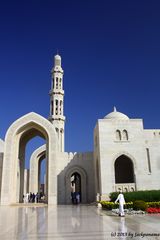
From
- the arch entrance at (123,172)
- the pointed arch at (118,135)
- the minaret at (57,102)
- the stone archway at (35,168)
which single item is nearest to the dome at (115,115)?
the pointed arch at (118,135)

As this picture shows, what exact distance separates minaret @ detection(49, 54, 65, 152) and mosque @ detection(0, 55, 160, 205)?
11.8ft

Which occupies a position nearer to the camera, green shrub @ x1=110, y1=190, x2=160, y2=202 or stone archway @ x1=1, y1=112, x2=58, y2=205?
green shrub @ x1=110, y1=190, x2=160, y2=202

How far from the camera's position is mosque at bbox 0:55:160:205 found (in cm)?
2177

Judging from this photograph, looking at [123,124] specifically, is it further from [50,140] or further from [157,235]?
[157,235]

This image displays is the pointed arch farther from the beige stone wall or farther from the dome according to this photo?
the dome

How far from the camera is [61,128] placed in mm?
31594

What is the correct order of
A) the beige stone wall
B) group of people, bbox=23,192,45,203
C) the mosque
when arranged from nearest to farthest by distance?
the beige stone wall, the mosque, group of people, bbox=23,192,45,203

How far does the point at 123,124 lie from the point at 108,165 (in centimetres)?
424

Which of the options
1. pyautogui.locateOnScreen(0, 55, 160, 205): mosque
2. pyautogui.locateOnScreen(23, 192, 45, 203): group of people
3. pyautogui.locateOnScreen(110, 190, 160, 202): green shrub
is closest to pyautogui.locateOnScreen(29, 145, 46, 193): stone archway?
pyautogui.locateOnScreen(0, 55, 160, 205): mosque

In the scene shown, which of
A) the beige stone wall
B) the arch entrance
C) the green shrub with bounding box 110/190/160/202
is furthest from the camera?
the arch entrance

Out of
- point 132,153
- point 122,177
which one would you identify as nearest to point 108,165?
point 132,153

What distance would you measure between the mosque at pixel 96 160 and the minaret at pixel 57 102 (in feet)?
11.8

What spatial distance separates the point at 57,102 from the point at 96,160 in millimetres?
10687

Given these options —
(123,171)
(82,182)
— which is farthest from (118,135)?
(82,182)
